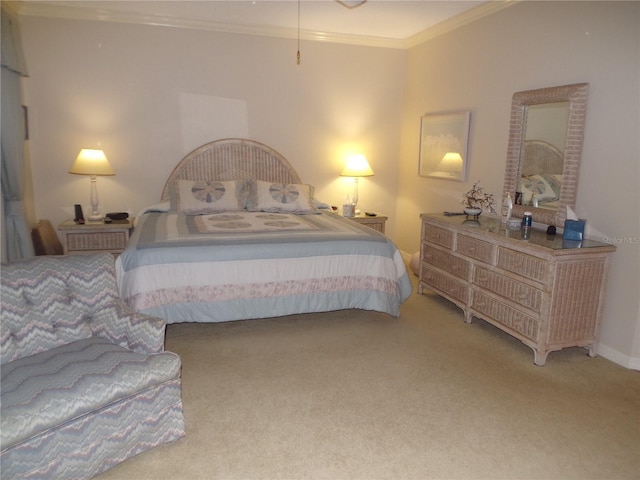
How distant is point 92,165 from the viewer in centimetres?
441

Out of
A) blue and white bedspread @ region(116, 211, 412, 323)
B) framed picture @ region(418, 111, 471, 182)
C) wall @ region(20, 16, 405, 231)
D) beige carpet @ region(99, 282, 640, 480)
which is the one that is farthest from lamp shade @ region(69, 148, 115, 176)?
framed picture @ region(418, 111, 471, 182)

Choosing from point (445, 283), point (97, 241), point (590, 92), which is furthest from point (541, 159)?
point (97, 241)

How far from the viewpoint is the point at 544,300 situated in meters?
2.94

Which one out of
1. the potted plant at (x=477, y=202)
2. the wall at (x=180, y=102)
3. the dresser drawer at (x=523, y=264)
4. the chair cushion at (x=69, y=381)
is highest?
the wall at (x=180, y=102)

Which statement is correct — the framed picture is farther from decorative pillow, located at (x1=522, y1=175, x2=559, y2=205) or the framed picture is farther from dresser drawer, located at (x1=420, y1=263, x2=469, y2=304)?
dresser drawer, located at (x1=420, y1=263, x2=469, y2=304)

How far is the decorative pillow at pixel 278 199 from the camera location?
15.5 ft

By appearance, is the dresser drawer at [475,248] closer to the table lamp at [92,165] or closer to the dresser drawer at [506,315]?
the dresser drawer at [506,315]

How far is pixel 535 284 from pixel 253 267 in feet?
6.45

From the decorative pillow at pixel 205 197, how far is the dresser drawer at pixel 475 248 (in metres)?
2.28

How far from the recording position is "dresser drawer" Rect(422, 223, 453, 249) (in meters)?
3.93

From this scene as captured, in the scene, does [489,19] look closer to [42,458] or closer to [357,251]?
[357,251]

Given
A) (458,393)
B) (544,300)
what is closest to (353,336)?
(458,393)

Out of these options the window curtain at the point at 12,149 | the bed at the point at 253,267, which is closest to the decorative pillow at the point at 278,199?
the bed at the point at 253,267

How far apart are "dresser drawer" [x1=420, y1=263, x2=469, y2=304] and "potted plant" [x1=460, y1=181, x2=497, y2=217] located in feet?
2.01
